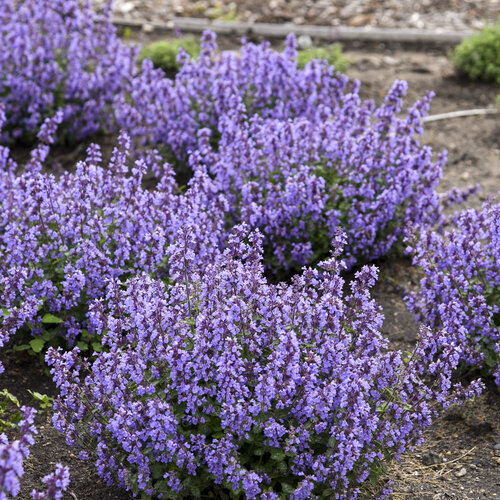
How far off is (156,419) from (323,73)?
420cm

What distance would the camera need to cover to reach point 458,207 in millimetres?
6887

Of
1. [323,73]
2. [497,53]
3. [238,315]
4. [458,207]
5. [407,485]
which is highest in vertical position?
[497,53]

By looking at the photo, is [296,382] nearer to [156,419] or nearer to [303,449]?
[303,449]

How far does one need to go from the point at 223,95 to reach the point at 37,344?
2.66 meters

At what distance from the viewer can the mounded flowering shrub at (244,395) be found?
355 cm

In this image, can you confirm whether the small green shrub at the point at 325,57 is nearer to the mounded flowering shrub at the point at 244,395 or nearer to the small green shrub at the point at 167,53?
the small green shrub at the point at 167,53

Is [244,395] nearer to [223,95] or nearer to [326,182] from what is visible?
[326,182]

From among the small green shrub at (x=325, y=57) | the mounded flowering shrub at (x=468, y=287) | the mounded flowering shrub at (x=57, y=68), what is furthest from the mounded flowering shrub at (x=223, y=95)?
the mounded flowering shrub at (x=468, y=287)

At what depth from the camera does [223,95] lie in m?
6.37

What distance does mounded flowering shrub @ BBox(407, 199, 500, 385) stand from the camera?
177 inches

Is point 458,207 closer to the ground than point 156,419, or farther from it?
farther from it

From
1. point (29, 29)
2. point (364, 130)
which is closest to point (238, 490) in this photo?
point (364, 130)

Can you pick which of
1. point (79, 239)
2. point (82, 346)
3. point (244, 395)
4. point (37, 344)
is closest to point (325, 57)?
point (79, 239)

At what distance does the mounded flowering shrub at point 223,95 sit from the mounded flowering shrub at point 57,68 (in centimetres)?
50
